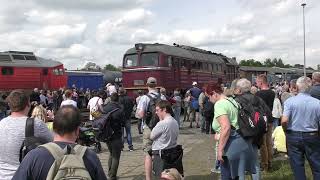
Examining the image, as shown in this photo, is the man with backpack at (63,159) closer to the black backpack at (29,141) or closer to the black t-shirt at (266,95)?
the black backpack at (29,141)

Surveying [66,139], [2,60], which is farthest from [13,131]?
[2,60]

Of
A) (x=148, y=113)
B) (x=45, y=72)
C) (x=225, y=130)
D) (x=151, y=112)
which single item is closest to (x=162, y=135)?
(x=225, y=130)

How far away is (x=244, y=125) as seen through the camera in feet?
20.5

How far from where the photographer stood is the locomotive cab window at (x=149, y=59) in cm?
2423

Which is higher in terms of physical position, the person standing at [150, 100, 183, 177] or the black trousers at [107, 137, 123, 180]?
the person standing at [150, 100, 183, 177]

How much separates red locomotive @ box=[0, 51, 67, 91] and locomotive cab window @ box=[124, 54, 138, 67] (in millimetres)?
7561

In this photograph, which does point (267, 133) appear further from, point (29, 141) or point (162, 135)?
point (29, 141)

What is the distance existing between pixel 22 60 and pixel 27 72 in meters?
0.84

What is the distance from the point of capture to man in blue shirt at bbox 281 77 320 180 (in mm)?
6891

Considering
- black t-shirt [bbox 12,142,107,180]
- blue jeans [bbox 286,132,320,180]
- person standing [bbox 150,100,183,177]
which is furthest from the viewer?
person standing [bbox 150,100,183,177]

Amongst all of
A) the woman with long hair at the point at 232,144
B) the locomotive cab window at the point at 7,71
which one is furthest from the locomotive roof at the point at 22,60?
the woman with long hair at the point at 232,144

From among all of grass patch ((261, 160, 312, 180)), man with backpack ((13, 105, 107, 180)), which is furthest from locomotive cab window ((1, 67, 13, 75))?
man with backpack ((13, 105, 107, 180))

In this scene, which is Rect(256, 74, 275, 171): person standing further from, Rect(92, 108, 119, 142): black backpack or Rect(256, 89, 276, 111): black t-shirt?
Rect(92, 108, 119, 142): black backpack

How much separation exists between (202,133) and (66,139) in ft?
46.7
